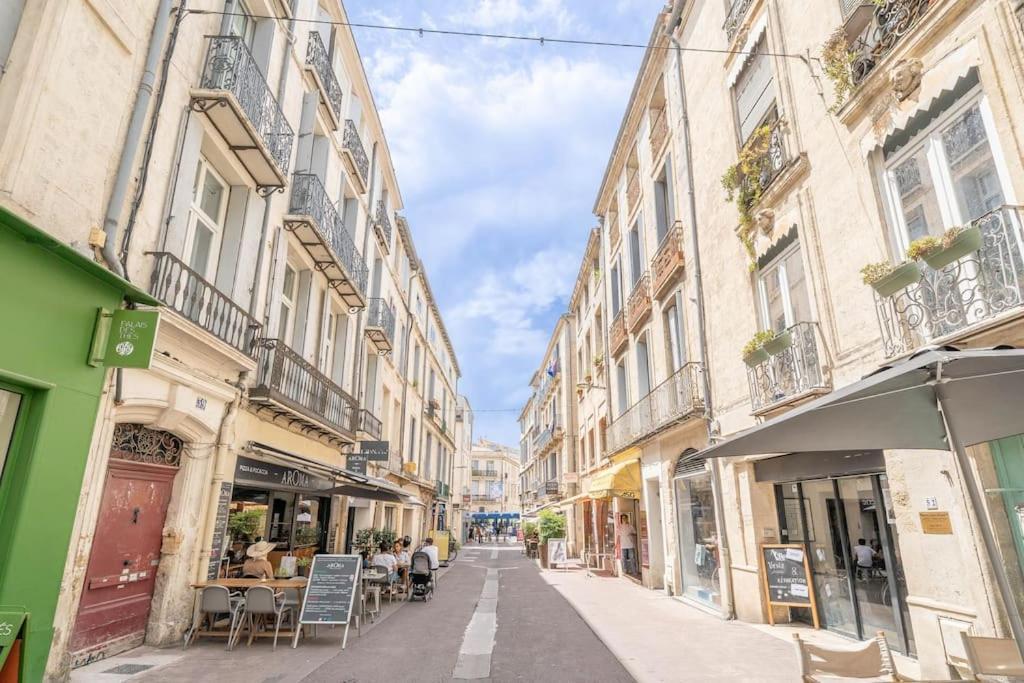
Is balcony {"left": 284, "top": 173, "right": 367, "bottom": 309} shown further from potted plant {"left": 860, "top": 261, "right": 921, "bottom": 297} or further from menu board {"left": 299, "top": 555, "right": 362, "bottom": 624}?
potted plant {"left": 860, "top": 261, "right": 921, "bottom": 297}

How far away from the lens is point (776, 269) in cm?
936

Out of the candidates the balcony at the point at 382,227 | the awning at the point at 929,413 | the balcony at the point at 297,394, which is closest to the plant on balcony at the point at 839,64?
the awning at the point at 929,413

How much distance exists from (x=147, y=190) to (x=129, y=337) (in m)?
2.19

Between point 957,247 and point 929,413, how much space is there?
2.72 meters

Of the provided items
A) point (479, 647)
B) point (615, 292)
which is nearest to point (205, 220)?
point (479, 647)

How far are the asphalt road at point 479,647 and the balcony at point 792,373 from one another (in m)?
4.39

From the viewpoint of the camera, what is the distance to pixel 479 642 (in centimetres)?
823

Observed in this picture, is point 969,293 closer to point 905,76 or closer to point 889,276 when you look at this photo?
point 889,276

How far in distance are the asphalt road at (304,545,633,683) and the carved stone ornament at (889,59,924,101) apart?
23.8 feet

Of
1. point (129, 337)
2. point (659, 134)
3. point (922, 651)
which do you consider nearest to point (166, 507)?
point (129, 337)

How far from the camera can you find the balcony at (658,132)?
48.3 feet

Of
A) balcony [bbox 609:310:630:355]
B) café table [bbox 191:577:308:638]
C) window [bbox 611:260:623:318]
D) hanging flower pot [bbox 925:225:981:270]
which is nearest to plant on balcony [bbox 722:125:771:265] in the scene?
hanging flower pot [bbox 925:225:981:270]

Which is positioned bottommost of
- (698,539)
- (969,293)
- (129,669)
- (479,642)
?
(479,642)

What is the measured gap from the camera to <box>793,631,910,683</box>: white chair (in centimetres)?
392
